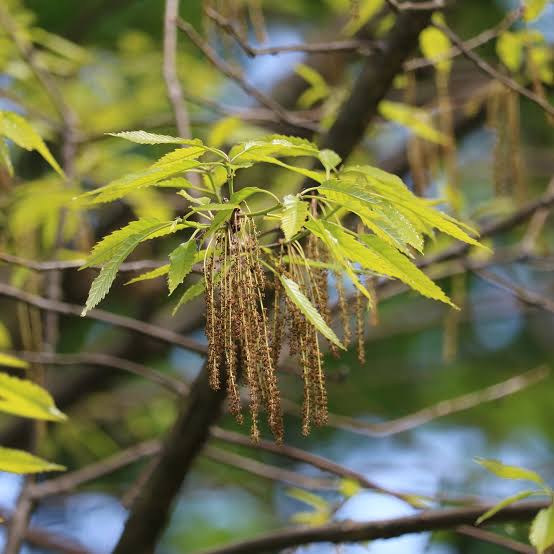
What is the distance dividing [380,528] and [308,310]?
84cm

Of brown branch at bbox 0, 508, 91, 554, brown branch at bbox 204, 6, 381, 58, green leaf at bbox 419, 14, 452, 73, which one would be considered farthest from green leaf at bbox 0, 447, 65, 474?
brown branch at bbox 0, 508, 91, 554

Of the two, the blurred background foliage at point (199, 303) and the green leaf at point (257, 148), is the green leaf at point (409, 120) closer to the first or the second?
the blurred background foliage at point (199, 303)

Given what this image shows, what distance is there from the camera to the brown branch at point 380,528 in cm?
187

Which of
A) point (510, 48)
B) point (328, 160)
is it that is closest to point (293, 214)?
point (328, 160)

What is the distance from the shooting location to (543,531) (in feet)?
5.39

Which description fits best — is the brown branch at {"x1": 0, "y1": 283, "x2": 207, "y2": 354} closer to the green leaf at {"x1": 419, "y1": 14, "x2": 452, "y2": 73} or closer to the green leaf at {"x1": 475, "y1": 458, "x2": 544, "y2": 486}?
the green leaf at {"x1": 475, "y1": 458, "x2": 544, "y2": 486}

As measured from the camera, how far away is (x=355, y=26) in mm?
2633

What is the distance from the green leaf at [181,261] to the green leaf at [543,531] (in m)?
0.77

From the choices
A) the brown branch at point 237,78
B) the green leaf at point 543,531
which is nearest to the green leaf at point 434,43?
the brown branch at point 237,78

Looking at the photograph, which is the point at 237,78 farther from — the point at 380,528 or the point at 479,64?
the point at 380,528

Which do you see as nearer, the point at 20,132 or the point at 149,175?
the point at 149,175

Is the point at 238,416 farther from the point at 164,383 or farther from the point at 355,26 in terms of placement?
the point at 355,26

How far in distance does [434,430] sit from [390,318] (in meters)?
1.90

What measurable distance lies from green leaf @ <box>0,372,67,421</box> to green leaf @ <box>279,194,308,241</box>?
72 centimetres
